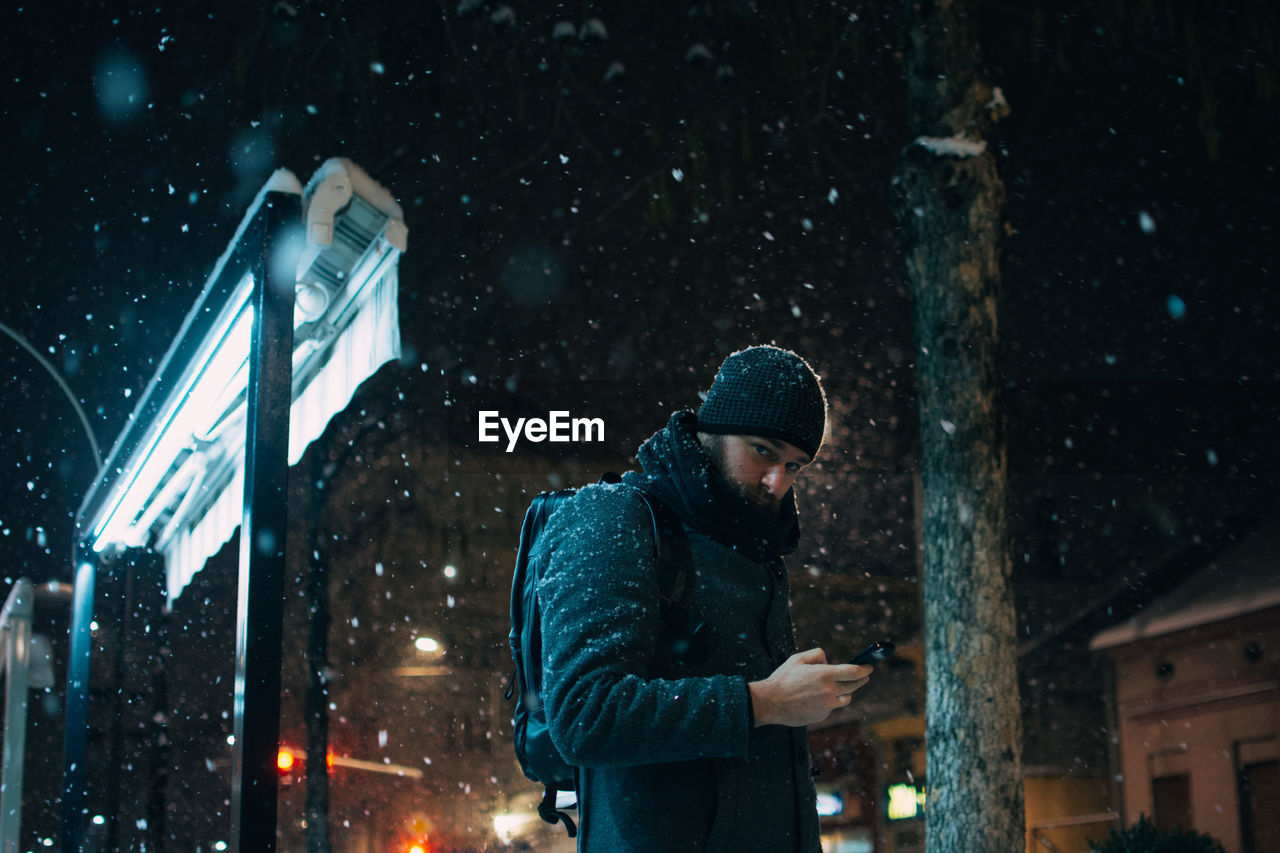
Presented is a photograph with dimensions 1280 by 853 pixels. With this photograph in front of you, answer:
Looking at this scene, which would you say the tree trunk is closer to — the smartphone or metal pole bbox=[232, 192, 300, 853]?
metal pole bbox=[232, 192, 300, 853]

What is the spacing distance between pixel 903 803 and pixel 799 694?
20690 millimetres

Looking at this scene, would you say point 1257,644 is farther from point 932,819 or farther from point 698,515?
point 698,515

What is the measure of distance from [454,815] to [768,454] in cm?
2198

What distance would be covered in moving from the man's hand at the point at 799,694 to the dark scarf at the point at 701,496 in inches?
13.2

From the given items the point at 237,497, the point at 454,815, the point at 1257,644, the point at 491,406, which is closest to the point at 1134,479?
the point at 1257,644

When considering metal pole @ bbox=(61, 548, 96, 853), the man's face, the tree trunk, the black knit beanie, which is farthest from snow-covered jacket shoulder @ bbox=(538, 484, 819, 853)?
metal pole @ bbox=(61, 548, 96, 853)

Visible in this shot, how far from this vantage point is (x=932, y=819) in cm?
583

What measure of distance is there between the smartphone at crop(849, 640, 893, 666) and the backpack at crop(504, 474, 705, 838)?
0.87 ft

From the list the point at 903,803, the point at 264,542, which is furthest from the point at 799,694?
the point at 903,803

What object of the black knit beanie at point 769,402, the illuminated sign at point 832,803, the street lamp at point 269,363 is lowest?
the illuminated sign at point 832,803

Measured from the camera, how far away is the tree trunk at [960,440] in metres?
5.74

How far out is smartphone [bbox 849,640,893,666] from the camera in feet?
5.45

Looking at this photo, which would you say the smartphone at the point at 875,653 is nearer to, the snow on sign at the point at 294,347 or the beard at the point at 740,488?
the beard at the point at 740,488

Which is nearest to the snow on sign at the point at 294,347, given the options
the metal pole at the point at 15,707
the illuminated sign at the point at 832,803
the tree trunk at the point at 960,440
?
the metal pole at the point at 15,707
